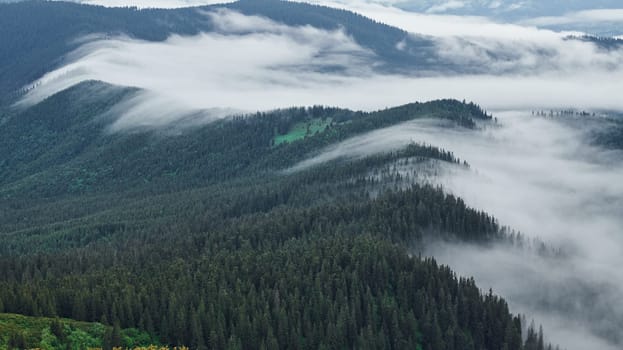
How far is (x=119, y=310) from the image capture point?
17838 cm

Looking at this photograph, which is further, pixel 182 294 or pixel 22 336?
pixel 182 294

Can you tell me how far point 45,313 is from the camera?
573ft

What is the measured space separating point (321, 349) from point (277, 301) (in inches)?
688

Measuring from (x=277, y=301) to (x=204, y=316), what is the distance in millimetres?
20550

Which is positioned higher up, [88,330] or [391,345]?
[88,330]

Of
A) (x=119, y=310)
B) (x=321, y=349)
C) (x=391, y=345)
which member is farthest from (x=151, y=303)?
(x=391, y=345)

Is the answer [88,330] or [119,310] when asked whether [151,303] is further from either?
[88,330]

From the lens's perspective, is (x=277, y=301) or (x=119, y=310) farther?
(x=277, y=301)

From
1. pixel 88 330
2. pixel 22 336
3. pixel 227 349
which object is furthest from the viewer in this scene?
pixel 227 349

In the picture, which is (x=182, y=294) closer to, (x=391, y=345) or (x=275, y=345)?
(x=275, y=345)

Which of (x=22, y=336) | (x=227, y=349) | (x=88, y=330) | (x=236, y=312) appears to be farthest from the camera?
(x=236, y=312)

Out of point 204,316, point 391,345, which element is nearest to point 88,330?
point 204,316

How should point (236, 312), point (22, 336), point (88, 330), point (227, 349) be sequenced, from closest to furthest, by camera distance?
point (22, 336) → point (88, 330) → point (227, 349) → point (236, 312)

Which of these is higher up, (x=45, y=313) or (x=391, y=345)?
(x=45, y=313)
